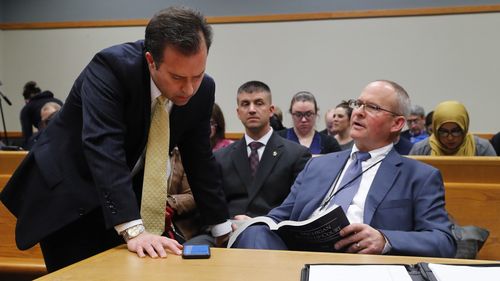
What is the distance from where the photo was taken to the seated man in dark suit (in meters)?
3.12

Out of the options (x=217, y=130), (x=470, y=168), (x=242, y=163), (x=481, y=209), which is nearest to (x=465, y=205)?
(x=481, y=209)

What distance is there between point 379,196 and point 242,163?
1275 millimetres

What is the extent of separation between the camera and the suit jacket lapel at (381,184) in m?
2.07

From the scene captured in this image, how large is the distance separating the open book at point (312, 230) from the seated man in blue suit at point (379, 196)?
0.08ft

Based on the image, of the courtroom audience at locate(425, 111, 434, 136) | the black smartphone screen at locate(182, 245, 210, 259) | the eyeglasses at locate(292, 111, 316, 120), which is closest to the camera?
the black smartphone screen at locate(182, 245, 210, 259)

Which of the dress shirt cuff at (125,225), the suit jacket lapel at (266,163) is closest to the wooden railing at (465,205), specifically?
the suit jacket lapel at (266,163)

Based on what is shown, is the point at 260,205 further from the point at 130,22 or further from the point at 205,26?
the point at 130,22

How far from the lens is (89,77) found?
1659mm

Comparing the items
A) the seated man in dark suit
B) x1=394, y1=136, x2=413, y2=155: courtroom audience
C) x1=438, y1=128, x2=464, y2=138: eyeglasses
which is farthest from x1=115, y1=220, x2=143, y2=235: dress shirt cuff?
x1=394, y1=136, x2=413, y2=155: courtroom audience

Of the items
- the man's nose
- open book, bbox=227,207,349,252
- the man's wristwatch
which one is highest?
the man's nose

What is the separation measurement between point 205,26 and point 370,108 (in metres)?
1.02

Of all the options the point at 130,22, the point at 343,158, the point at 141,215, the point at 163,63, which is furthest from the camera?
the point at 130,22

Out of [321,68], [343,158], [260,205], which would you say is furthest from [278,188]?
[321,68]

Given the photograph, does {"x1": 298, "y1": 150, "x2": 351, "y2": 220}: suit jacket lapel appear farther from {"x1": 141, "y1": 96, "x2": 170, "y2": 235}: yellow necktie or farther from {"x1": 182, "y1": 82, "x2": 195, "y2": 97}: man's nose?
{"x1": 182, "y1": 82, "x2": 195, "y2": 97}: man's nose
